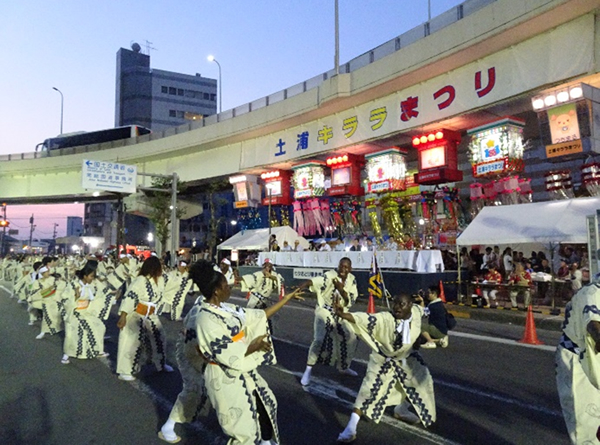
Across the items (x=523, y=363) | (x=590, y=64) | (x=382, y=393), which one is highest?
(x=590, y=64)

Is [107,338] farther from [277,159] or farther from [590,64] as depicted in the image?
[277,159]

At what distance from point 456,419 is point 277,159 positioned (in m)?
21.7

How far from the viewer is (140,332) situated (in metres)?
6.93

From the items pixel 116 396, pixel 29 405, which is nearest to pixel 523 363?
pixel 116 396

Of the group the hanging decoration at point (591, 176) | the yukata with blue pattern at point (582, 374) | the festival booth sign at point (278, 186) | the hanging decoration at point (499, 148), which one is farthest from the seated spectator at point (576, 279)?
the festival booth sign at point (278, 186)

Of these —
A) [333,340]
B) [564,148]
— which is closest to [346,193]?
[564,148]

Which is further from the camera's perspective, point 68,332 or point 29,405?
point 68,332

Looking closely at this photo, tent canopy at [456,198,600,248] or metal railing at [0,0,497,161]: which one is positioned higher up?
metal railing at [0,0,497,161]

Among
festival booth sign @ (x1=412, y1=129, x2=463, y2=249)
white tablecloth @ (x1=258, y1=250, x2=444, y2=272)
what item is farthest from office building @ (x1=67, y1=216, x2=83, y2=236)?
festival booth sign @ (x1=412, y1=129, x2=463, y2=249)

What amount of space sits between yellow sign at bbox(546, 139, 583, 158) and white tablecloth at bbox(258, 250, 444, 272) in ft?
14.8

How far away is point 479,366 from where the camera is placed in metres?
7.31

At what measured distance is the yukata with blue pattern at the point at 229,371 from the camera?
3.32m

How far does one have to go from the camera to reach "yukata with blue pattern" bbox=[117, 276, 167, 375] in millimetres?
6633

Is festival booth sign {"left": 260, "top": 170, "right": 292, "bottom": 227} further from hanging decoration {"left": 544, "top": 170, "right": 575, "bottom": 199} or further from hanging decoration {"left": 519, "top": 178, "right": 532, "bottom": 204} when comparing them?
hanging decoration {"left": 544, "top": 170, "right": 575, "bottom": 199}
